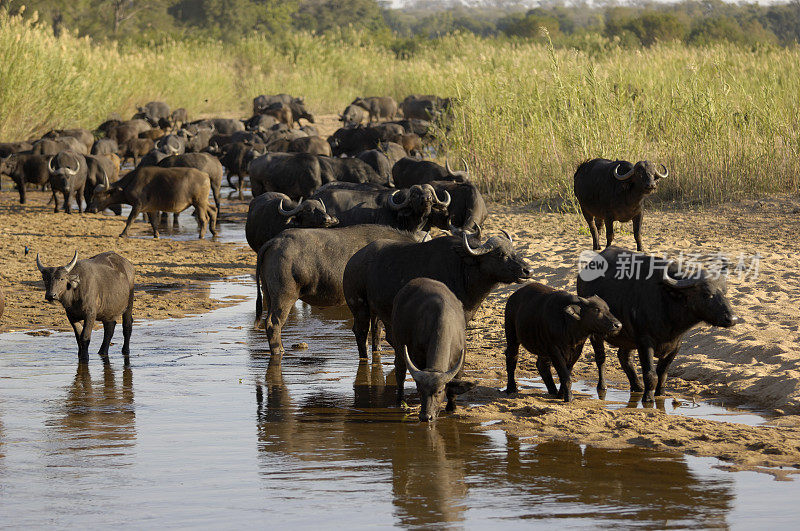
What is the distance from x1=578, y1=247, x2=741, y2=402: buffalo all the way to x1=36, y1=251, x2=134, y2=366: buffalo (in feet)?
13.5

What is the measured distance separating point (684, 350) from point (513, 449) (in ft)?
9.80

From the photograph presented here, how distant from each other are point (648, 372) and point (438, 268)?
182cm

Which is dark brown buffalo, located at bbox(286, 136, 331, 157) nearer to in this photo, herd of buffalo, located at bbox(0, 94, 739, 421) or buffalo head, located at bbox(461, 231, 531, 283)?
herd of buffalo, located at bbox(0, 94, 739, 421)

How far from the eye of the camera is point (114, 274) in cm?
944

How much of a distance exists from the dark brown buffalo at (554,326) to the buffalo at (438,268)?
0.89ft

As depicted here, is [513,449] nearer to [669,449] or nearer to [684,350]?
[669,449]

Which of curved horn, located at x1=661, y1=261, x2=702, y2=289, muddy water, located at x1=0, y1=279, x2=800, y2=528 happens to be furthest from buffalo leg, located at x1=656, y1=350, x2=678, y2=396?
muddy water, located at x1=0, y1=279, x2=800, y2=528

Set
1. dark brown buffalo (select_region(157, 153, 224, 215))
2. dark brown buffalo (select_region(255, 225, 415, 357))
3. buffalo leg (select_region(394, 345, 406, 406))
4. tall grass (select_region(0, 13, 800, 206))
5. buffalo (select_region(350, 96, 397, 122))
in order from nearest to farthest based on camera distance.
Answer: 1. buffalo leg (select_region(394, 345, 406, 406))
2. dark brown buffalo (select_region(255, 225, 415, 357))
3. tall grass (select_region(0, 13, 800, 206))
4. dark brown buffalo (select_region(157, 153, 224, 215))
5. buffalo (select_region(350, 96, 397, 122))

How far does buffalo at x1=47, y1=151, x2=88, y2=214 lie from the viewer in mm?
18922

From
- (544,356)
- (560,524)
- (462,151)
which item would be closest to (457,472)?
(560,524)

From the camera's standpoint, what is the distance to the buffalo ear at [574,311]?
7117 mm

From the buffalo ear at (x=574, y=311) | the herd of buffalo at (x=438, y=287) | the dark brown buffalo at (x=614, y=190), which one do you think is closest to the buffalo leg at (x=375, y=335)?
the herd of buffalo at (x=438, y=287)

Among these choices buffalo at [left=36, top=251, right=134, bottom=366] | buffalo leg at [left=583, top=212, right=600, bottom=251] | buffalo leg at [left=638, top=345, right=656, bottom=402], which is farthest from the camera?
buffalo leg at [left=583, top=212, right=600, bottom=251]

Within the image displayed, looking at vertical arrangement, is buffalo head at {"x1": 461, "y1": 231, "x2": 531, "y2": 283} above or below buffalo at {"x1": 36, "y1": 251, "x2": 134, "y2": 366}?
above
